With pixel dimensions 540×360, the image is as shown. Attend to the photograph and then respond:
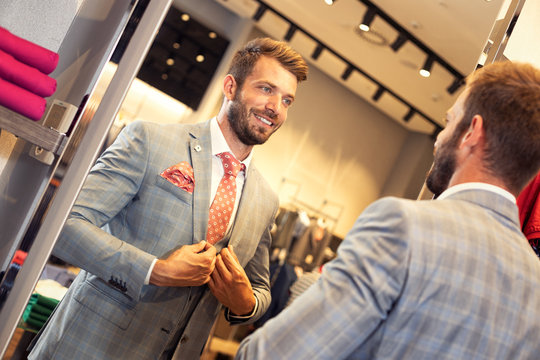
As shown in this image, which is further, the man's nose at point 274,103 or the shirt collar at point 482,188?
the man's nose at point 274,103

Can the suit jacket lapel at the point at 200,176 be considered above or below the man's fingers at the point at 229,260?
above

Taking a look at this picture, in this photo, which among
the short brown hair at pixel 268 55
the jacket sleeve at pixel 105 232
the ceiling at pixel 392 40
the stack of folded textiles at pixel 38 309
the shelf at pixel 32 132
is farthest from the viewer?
the ceiling at pixel 392 40

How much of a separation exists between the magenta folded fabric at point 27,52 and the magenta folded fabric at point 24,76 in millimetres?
18

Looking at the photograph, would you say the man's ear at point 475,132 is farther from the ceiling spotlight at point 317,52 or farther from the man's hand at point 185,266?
the ceiling spotlight at point 317,52

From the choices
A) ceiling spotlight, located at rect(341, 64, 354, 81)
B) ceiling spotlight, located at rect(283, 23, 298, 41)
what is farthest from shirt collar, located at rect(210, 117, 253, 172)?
ceiling spotlight, located at rect(341, 64, 354, 81)

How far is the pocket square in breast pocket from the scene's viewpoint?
5.71 feet

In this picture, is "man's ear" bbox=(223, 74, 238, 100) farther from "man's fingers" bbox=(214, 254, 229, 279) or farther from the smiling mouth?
"man's fingers" bbox=(214, 254, 229, 279)

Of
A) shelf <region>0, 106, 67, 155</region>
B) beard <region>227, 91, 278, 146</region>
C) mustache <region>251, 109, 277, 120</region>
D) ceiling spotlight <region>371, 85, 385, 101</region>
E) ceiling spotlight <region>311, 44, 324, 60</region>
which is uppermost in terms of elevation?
ceiling spotlight <region>371, 85, 385, 101</region>

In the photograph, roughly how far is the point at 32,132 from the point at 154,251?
0.66 metres

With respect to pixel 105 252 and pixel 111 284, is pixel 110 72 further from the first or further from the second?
pixel 111 284

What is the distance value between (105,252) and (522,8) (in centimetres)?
184

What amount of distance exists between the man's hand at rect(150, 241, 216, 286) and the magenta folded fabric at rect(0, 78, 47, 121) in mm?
595

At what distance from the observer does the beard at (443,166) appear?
1240 millimetres

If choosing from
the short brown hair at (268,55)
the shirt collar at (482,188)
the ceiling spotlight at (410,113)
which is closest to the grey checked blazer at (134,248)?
the short brown hair at (268,55)
